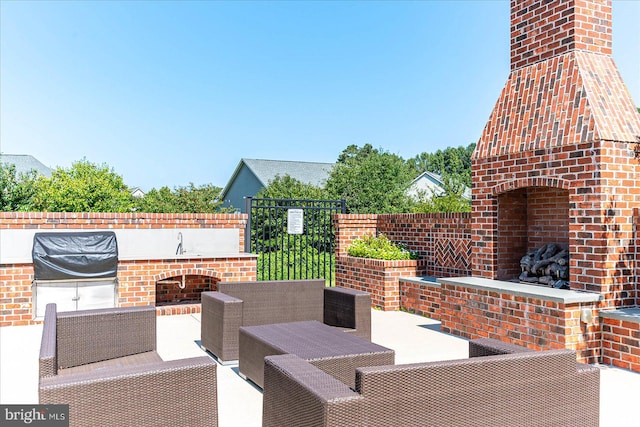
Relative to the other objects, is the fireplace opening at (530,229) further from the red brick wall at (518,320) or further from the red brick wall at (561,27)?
the red brick wall at (561,27)

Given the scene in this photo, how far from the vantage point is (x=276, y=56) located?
73.5ft

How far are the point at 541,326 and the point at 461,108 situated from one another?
27.4 meters

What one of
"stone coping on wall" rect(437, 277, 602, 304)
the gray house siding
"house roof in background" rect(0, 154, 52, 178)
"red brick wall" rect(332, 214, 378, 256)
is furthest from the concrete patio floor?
"house roof in background" rect(0, 154, 52, 178)

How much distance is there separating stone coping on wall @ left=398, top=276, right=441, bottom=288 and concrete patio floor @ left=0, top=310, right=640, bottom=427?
52 centimetres

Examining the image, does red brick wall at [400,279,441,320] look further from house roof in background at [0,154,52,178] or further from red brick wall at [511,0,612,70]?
house roof in background at [0,154,52,178]

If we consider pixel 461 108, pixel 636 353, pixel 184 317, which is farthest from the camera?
pixel 461 108

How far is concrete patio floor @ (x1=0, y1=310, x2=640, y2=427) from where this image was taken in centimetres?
391

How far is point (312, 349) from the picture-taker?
13.1ft

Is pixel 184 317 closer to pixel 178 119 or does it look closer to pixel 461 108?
pixel 178 119

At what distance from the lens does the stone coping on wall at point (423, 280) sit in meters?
7.72

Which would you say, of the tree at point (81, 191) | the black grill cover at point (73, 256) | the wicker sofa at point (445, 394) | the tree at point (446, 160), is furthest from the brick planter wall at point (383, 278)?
the tree at point (446, 160)

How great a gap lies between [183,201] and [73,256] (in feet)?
46.0

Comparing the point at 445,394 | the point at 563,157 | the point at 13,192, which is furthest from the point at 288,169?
the point at 445,394

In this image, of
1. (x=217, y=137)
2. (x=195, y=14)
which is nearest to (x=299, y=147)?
(x=217, y=137)
